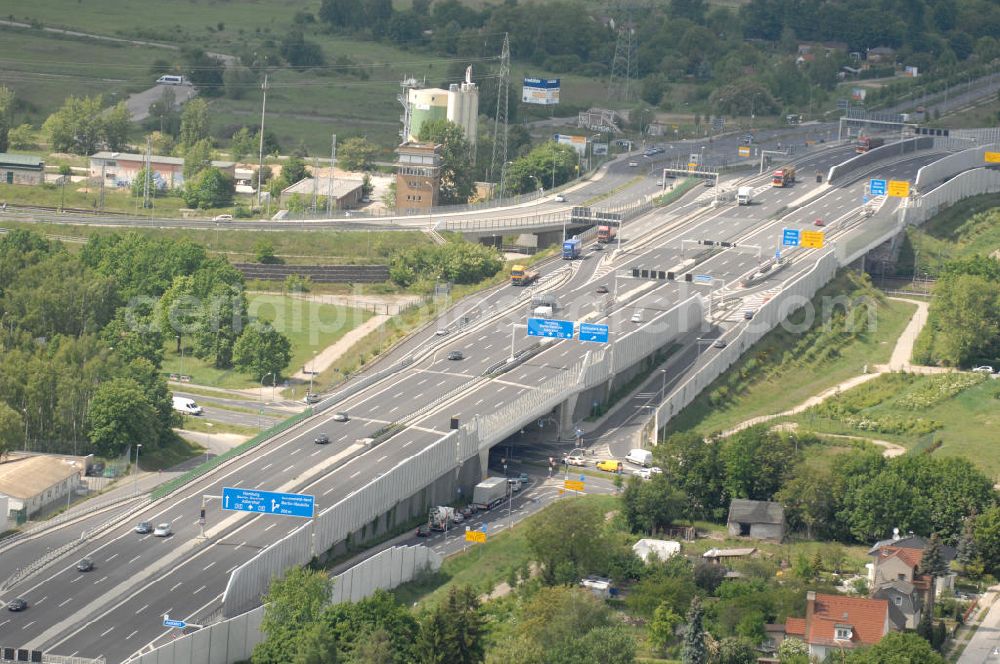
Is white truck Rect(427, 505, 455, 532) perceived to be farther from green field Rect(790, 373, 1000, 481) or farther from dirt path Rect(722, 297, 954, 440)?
green field Rect(790, 373, 1000, 481)

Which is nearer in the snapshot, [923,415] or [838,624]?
[838,624]

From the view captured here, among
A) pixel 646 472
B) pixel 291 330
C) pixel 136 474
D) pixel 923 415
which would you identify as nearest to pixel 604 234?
pixel 291 330

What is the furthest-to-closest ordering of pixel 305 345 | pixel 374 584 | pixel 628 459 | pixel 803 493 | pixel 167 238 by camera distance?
pixel 167 238 → pixel 305 345 → pixel 628 459 → pixel 803 493 → pixel 374 584

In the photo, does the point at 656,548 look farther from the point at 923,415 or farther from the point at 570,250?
the point at 570,250

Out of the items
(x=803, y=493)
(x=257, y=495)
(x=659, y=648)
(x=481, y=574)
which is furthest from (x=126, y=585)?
(x=803, y=493)

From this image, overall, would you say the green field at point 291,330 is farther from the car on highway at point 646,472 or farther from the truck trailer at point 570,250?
the car on highway at point 646,472

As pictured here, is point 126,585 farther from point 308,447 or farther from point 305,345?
point 305,345
